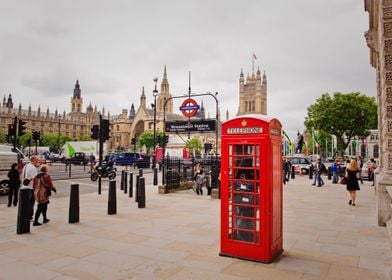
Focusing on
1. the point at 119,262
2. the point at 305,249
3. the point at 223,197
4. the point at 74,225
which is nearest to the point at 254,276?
the point at 223,197

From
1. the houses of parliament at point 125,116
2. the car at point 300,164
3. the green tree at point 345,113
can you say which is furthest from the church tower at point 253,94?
the car at point 300,164

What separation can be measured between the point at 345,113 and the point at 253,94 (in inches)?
3699

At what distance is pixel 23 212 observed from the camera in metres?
6.90

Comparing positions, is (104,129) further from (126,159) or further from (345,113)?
(345,113)

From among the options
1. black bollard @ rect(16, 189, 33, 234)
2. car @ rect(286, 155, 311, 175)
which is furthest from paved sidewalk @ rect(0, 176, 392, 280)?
car @ rect(286, 155, 311, 175)

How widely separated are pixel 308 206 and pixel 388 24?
623 cm

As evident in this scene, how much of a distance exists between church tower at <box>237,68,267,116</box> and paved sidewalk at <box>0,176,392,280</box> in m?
122

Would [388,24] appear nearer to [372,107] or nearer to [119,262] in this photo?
[119,262]

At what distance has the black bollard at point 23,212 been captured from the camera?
6.89 metres

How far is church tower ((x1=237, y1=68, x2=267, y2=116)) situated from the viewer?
12812 centimetres

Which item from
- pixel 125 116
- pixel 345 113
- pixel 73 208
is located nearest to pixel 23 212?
pixel 73 208

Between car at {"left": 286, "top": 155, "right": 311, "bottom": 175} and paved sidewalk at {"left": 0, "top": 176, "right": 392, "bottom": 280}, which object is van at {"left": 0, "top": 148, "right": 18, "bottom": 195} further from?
car at {"left": 286, "top": 155, "right": 311, "bottom": 175}

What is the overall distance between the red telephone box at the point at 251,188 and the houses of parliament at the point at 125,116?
101 metres

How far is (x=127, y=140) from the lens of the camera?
125 metres
